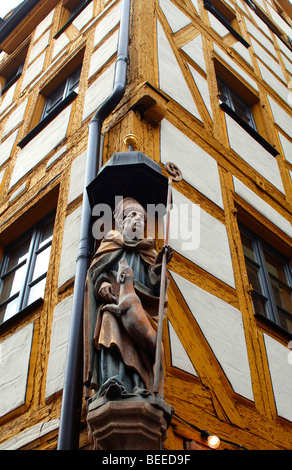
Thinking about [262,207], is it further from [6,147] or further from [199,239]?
[6,147]

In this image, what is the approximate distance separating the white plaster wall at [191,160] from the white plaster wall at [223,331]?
130 centimetres

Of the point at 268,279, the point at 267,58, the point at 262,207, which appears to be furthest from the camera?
the point at 267,58

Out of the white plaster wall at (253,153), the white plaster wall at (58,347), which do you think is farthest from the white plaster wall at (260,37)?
the white plaster wall at (58,347)

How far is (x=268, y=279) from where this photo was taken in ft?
18.9

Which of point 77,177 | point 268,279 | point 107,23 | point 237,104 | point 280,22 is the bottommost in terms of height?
point 268,279

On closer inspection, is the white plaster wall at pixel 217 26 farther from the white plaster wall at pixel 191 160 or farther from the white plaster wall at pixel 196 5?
the white plaster wall at pixel 191 160

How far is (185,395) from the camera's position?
379cm

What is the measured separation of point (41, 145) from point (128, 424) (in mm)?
4780

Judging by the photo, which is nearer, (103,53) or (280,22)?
(103,53)

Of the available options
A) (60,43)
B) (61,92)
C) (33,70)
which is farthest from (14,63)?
(61,92)

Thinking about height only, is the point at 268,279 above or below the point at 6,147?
below

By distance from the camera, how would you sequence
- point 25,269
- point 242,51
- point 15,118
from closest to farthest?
point 25,269
point 15,118
point 242,51

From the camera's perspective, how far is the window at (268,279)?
215 inches

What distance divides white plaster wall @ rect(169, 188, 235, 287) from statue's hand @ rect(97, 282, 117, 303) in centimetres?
124
